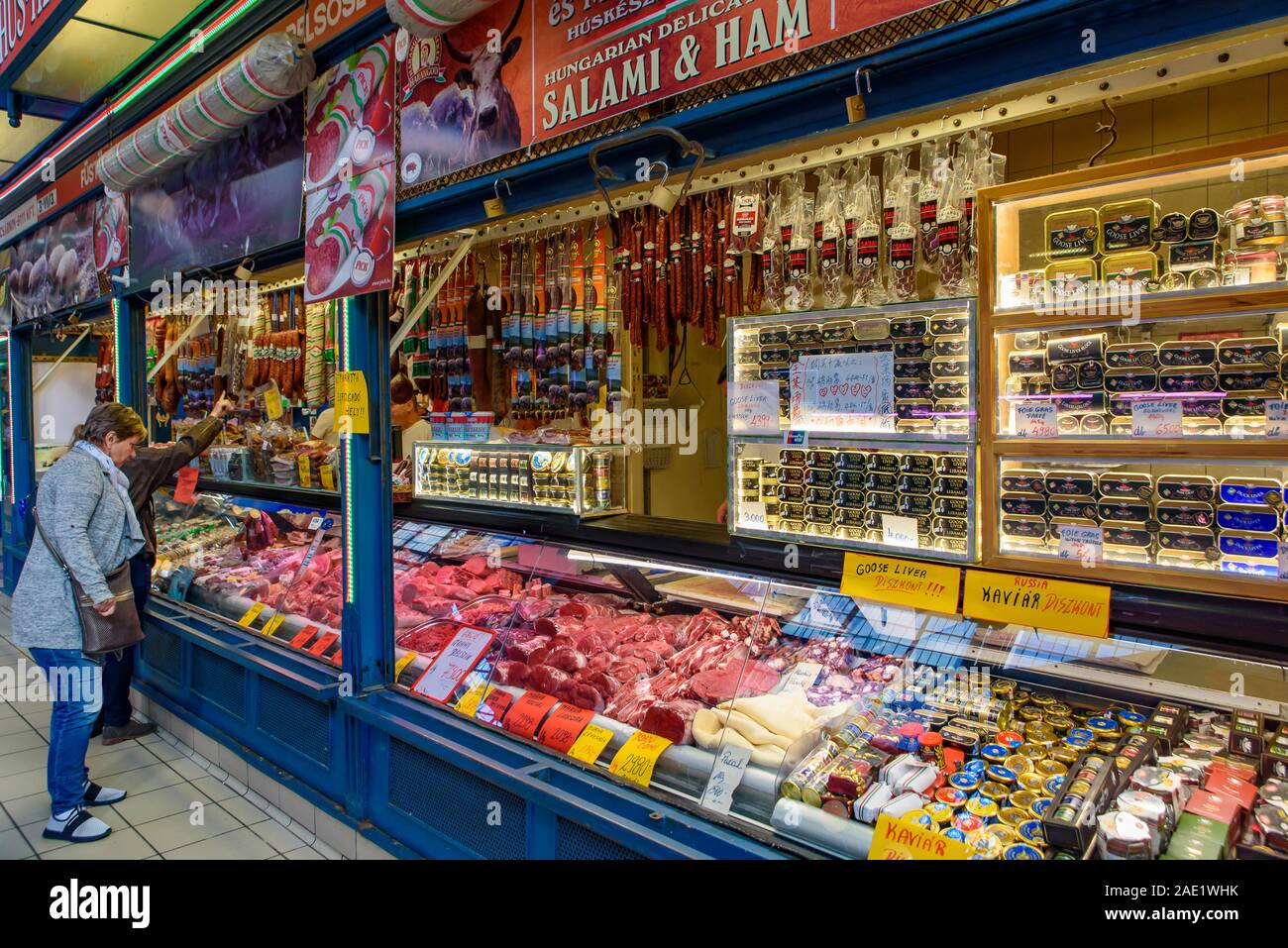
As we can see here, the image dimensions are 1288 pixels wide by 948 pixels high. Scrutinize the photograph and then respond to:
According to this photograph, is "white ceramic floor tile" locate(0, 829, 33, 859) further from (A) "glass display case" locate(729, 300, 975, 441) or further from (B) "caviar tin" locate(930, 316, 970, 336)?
(B) "caviar tin" locate(930, 316, 970, 336)

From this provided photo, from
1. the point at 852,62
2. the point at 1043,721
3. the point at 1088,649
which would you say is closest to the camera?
the point at 852,62

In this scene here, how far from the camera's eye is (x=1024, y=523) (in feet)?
7.38

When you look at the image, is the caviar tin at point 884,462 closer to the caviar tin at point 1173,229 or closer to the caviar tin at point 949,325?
the caviar tin at point 949,325

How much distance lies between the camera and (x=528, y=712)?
123 inches

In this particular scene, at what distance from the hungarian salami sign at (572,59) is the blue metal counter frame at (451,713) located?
0.11 meters

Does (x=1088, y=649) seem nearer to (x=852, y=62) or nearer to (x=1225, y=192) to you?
(x=1225, y=192)

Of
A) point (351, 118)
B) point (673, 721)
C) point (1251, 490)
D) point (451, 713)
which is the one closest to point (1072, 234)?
point (1251, 490)

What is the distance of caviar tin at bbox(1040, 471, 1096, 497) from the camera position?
217 centimetres

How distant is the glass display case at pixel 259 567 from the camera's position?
463cm

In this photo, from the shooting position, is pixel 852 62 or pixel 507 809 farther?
pixel 507 809

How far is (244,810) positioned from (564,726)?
7.60ft

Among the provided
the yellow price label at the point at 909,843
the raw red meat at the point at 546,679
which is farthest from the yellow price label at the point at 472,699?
the yellow price label at the point at 909,843
